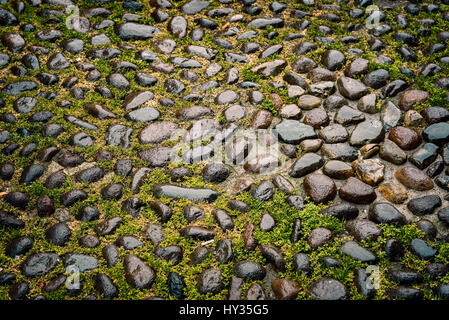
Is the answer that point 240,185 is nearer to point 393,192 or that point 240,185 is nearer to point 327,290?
point 327,290

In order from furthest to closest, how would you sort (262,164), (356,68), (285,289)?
(356,68), (262,164), (285,289)

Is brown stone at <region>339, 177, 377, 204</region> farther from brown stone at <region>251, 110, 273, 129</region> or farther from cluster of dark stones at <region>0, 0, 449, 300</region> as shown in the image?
brown stone at <region>251, 110, 273, 129</region>

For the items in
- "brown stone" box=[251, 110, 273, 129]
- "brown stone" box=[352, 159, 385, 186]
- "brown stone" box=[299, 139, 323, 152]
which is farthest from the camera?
"brown stone" box=[251, 110, 273, 129]

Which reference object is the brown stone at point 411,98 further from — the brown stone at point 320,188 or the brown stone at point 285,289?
the brown stone at point 285,289

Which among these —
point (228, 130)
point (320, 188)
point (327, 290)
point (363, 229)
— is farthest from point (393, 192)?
point (228, 130)

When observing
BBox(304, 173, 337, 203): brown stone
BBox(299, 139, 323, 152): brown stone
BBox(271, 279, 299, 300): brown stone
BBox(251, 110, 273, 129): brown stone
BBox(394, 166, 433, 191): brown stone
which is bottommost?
BBox(271, 279, 299, 300): brown stone

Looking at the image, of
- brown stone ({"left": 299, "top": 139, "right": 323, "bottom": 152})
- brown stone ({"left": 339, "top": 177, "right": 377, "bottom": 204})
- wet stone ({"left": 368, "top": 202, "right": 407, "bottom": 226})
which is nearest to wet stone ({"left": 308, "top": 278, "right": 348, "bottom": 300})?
wet stone ({"left": 368, "top": 202, "right": 407, "bottom": 226})
